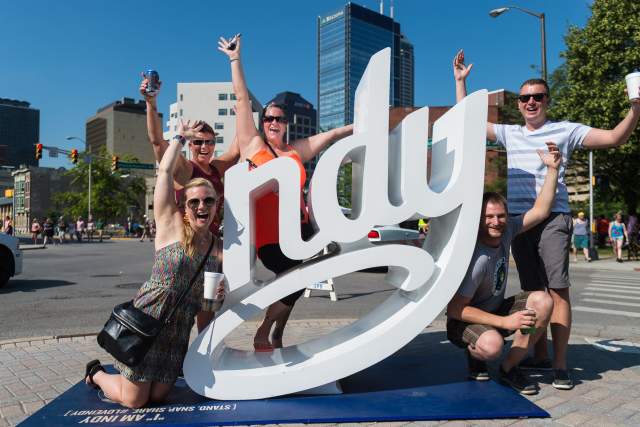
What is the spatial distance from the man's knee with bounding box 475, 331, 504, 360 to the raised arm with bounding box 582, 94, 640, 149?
1.74 metres

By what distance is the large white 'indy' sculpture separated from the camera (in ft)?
11.5

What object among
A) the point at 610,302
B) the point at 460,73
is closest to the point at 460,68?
the point at 460,73

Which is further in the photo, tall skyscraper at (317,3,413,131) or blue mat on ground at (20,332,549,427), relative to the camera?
tall skyscraper at (317,3,413,131)

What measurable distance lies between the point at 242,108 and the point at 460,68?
195cm

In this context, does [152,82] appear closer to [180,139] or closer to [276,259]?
[180,139]

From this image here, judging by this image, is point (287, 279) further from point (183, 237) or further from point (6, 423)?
point (6, 423)

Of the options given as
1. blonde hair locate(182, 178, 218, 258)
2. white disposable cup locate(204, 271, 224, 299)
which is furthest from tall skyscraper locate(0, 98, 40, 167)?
white disposable cup locate(204, 271, 224, 299)

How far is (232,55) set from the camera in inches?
155

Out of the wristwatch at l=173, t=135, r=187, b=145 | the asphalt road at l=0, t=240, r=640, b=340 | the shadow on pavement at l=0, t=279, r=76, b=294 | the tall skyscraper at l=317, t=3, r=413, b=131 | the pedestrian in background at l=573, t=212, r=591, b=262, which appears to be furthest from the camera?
the tall skyscraper at l=317, t=3, r=413, b=131

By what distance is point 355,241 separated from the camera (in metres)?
3.60

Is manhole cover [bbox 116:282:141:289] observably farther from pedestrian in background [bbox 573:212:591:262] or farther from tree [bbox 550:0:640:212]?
tree [bbox 550:0:640:212]

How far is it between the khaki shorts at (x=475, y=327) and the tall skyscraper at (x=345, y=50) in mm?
155975

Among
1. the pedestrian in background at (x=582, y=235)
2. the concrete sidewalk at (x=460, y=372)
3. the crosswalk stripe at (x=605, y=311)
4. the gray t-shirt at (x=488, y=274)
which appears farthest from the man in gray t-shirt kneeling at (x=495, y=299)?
the pedestrian in background at (x=582, y=235)

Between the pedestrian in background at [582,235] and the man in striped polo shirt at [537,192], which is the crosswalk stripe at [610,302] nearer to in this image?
the man in striped polo shirt at [537,192]
